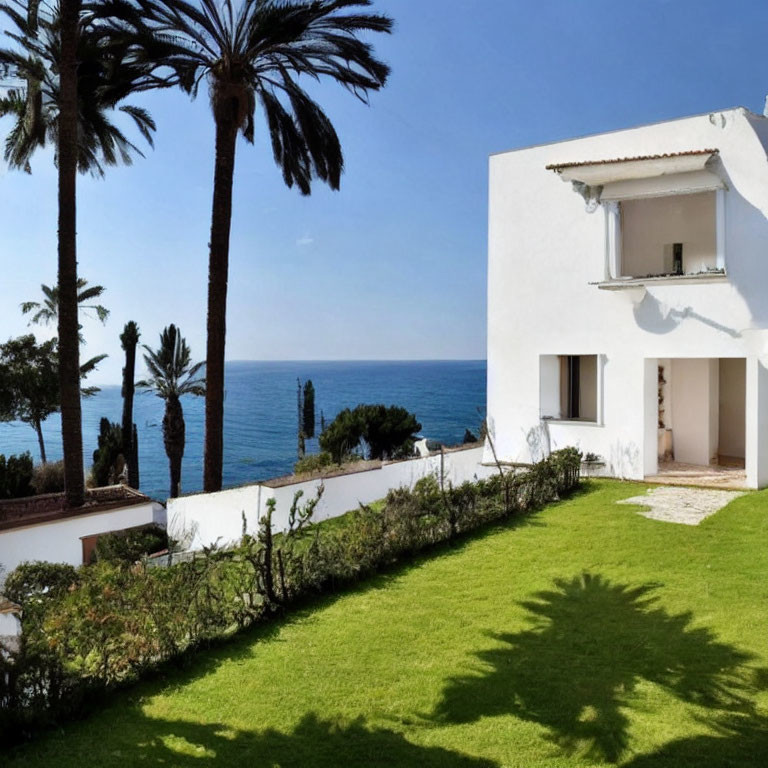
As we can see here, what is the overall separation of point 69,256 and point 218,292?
3866 millimetres

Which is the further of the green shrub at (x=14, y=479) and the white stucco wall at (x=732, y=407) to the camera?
the green shrub at (x=14, y=479)

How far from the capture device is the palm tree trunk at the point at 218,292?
1648cm

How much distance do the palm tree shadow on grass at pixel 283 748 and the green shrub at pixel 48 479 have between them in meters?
22.3

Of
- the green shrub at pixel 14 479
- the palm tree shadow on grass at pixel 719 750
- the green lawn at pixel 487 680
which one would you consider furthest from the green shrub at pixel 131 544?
the palm tree shadow on grass at pixel 719 750

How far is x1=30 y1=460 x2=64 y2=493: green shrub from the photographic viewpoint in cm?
2464

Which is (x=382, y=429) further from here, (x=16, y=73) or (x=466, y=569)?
(x=466, y=569)

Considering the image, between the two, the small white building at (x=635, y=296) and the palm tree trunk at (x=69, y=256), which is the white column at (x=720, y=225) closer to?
the small white building at (x=635, y=296)

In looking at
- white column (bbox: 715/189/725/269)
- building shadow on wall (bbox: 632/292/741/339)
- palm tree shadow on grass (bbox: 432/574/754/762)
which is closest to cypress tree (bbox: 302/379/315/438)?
building shadow on wall (bbox: 632/292/741/339)

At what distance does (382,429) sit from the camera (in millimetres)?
32156

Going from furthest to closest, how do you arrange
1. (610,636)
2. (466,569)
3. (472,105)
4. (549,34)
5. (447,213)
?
(447,213) → (472,105) → (549,34) → (466,569) → (610,636)

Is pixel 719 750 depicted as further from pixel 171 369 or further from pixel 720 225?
pixel 171 369

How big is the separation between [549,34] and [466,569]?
23.0 meters

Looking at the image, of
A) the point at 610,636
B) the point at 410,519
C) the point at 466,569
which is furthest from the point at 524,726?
the point at 410,519

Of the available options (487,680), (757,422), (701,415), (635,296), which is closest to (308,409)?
(701,415)
